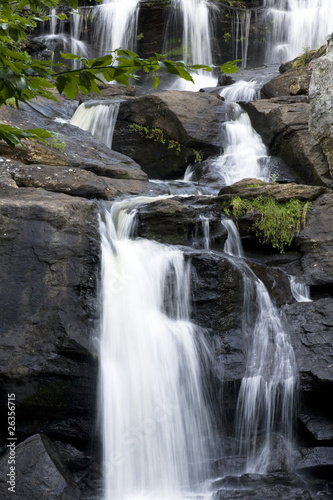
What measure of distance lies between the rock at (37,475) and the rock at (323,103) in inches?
251

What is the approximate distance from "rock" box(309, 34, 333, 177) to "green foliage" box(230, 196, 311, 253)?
52.5 inches

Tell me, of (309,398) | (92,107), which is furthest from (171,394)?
(92,107)

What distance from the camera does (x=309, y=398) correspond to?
539 centimetres

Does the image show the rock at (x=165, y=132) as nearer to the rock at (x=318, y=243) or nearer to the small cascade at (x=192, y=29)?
the rock at (x=318, y=243)

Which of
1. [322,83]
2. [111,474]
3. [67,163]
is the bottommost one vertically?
[111,474]

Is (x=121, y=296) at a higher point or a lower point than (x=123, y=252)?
lower

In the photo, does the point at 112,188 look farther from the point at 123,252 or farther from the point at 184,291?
the point at 184,291

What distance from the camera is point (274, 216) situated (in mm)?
7414

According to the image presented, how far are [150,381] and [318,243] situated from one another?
140 inches

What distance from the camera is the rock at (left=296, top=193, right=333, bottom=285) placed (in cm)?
696

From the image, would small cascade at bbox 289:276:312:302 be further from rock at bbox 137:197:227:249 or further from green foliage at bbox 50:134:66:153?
green foliage at bbox 50:134:66:153

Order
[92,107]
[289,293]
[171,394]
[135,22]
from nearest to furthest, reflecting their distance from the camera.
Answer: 1. [171,394]
2. [289,293]
3. [92,107]
4. [135,22]

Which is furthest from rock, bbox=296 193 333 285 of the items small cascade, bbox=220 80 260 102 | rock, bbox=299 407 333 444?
small cascade, bbox=220 80 260 102

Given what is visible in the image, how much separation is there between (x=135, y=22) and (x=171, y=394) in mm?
16724
